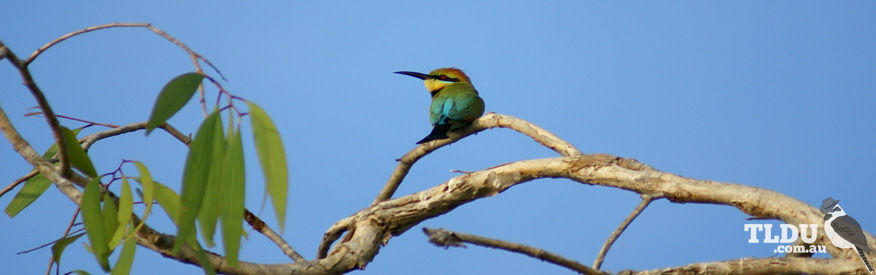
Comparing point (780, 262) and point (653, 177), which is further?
point (653, 177)

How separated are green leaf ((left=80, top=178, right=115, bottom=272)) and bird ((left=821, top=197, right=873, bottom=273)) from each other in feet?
3.52

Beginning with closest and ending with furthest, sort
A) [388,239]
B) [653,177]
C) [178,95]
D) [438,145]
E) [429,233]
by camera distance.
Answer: [429,233] → [178,95] → [653,177] → [388,239] → [438,145]

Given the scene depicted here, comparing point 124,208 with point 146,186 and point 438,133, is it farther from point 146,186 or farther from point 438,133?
point 438,133

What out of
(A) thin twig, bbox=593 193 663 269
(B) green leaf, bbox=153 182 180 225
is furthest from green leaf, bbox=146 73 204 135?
(A) thin twig, bbox=593 193 663 269

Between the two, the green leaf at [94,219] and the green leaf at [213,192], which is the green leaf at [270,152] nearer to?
the green leaf at [213,192]

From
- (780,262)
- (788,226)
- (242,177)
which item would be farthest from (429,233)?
(788,226)

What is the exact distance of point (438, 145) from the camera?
2.20m

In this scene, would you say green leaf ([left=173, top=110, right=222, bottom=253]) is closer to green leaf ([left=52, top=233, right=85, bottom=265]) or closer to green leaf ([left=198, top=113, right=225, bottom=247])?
green leaf ([left=198, top=113, right=225, bottom=247])

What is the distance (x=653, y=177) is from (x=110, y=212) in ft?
2.90

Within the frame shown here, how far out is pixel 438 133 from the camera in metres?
2.40

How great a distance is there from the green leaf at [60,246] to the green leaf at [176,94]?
1.38 ft

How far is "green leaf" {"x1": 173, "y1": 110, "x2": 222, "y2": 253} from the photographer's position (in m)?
1.06

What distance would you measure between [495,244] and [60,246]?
76 cm

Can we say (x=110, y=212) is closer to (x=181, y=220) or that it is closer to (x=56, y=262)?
(x=56, y=262)
